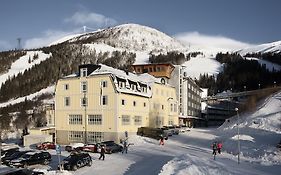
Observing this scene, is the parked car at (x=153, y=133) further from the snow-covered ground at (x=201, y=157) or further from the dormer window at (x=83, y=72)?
the dormer window at (x=83, y=72)

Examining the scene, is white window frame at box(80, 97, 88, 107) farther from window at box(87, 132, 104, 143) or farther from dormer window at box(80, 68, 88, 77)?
window at box(87, 132, 104, 143)

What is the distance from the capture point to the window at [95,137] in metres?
62.0

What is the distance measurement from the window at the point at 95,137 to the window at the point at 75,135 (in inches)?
64.2

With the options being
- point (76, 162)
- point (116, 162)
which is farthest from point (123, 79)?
point (76, 162)

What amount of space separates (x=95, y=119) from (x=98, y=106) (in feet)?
7.61

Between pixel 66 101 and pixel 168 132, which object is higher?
pixel 66 101

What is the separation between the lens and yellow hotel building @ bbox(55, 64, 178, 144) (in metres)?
61.6

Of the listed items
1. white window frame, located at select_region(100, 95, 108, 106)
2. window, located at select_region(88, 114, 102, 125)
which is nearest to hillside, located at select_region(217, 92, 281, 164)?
white window frame, located at select_region(100, 95, 108, 106)

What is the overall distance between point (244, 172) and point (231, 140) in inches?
872

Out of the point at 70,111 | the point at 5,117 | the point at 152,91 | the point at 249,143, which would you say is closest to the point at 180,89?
the point at 152,91

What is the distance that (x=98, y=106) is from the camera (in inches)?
2475

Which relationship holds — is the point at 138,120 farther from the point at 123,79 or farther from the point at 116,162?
the point at 116,162

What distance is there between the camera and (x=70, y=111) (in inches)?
2589

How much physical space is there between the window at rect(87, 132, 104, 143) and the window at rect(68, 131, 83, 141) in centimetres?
163
